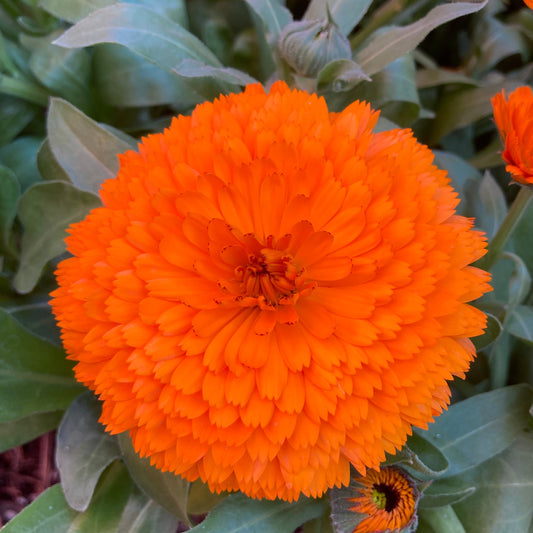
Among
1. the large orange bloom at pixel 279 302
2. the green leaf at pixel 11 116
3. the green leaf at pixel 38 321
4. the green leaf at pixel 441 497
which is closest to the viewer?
the large orange bloom at pixel 279 302

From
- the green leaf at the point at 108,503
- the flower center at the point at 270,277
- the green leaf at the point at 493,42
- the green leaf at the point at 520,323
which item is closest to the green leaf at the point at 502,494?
the green leaf at the point at 520,323

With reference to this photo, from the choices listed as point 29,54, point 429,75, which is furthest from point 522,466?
point 29,54

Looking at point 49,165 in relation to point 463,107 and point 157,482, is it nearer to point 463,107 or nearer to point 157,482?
point 157,482

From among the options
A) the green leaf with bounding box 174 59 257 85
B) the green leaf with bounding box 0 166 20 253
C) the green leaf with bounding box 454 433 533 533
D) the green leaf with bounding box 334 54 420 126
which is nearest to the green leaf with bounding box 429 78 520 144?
the green leaf with bounding box 334 54 420 126

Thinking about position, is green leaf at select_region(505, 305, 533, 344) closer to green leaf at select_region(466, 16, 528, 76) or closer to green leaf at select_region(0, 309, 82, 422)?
green leaf at select_region(466, 16, 528, 76)

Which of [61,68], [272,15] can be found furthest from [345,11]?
[61,68]

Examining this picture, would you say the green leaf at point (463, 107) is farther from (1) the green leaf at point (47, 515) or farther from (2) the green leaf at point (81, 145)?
(1) the green leaf at point (47, 515)

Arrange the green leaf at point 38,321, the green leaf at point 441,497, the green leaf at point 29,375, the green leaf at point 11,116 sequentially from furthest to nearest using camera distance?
the green leaf at point 11,116
the green leaf at point 38,321
the green leaf at point 29,375
the green leaf at point 441,497
